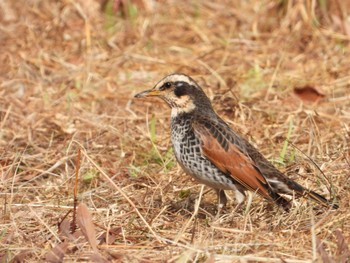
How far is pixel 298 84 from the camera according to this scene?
9.09m

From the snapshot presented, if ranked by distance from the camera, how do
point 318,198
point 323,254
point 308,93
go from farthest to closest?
point 308,93, point 318,198, point 323,254

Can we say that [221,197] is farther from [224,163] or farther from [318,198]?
[318,198]

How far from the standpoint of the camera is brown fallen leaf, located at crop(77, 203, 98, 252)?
552 cm

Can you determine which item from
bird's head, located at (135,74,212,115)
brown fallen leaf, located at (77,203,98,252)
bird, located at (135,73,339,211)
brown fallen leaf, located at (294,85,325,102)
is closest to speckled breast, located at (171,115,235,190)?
bird, located at (135,73,339,211)

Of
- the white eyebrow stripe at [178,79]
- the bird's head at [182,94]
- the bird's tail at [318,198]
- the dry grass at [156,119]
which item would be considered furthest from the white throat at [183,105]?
the bird's tail at [318,198]

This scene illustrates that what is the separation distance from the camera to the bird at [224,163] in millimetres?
6090

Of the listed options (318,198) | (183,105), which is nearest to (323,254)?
(318,198)

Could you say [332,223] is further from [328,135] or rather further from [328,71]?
[328,71]

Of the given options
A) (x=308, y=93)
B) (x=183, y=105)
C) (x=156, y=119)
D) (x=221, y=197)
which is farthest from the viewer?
(x=308, y=93)

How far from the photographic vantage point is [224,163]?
6184 mm

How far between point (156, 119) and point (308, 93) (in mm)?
1622

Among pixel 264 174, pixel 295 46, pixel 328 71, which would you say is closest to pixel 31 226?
pixel 264 174

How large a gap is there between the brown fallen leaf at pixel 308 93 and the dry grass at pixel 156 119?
0.09 metres

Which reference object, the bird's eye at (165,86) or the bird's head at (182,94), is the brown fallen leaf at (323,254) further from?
the bird's eye at (165,86)
